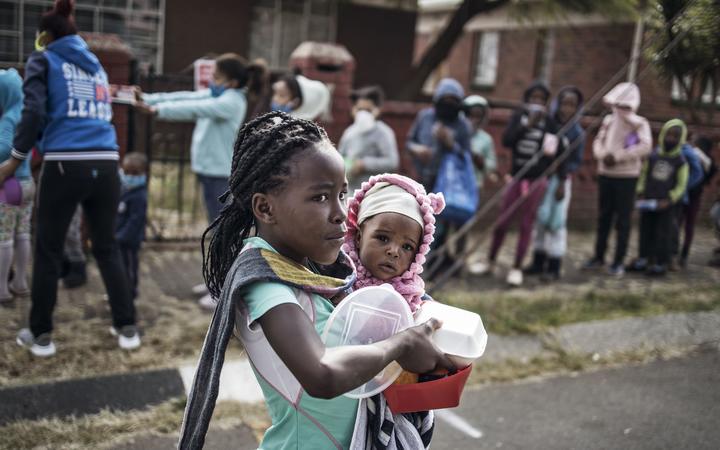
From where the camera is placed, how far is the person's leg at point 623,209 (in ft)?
24.8

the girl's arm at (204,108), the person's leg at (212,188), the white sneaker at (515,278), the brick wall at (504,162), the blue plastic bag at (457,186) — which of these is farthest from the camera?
the brick wall at (504,162)

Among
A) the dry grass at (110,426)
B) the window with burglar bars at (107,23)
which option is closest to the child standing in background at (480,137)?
the dry grass at (110,426)

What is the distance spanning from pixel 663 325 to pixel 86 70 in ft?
15.5

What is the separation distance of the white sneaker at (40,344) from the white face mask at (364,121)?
117 inches

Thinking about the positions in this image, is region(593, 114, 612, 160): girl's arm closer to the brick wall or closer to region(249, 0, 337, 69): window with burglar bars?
the brick wall

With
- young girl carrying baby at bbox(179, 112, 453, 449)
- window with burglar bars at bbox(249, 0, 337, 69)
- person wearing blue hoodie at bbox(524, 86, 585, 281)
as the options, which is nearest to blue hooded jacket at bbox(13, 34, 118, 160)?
young girl carrying baby at bbox(179, 112, 453, 449)

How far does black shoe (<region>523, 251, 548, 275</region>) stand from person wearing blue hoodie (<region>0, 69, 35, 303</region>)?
4.80m

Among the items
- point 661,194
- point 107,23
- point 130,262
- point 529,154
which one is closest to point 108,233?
point 130,262

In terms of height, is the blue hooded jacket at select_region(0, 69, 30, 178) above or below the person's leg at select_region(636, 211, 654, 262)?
above

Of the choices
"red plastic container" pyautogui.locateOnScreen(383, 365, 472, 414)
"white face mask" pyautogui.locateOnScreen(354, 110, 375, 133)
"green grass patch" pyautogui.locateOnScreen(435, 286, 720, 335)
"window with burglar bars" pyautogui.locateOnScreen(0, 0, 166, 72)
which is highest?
"window with burglar bars" pyautogui.locateOnScreen(0, 0, 166, 72)

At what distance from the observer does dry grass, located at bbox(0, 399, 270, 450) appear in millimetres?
3393

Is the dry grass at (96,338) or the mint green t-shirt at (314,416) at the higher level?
the mint green t-shirt at (314,416)

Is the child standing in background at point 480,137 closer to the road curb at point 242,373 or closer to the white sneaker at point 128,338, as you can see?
the road curb at point 242,373

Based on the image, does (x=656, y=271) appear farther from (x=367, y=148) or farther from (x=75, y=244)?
(x=75, y=244)
